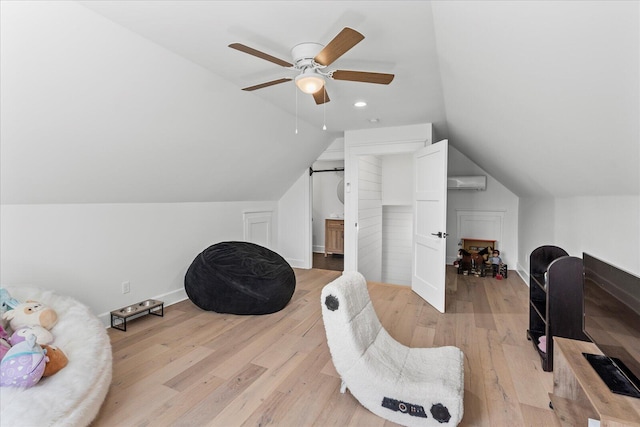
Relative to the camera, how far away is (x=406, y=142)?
14.1 ft

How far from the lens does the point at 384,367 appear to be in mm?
1885

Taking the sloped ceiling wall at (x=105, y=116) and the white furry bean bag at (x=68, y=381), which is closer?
the white furry bean bag at (x=68, y=381)

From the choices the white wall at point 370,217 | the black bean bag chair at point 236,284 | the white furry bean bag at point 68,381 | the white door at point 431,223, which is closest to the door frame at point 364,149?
the white wall at point 370,217

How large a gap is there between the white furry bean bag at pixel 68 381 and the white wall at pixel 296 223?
3.48 m

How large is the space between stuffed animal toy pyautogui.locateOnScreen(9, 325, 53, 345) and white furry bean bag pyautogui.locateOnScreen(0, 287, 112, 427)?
0.06 meters

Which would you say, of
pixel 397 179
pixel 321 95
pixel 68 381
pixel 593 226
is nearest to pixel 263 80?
pixel 321 95

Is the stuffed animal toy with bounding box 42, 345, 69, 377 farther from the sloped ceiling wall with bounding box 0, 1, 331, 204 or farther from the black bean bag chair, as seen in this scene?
the black bean bag chair

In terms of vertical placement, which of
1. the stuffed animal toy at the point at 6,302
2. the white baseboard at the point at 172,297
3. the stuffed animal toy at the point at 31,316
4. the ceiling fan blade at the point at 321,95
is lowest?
the white baseboard at the point at 172,297

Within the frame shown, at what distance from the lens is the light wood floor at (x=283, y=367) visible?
1.80 meters

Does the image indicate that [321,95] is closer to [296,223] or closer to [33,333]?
[33,333]

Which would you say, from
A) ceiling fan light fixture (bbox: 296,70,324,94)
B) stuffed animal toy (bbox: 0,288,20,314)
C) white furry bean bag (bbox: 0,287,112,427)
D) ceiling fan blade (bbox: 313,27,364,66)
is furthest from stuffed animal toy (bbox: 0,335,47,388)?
ceiling fan blade (bbox: 313,27,364,66)

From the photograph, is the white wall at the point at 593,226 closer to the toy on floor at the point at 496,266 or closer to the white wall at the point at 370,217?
the toy on floor at the point at 496,266

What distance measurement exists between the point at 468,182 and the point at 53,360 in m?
5.71

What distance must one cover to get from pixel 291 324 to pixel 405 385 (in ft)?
5.18
